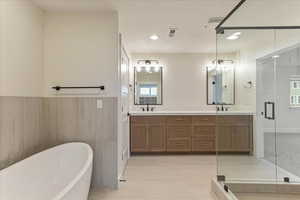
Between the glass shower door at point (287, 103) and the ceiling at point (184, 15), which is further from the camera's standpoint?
the glass shower door at point (287, 103)

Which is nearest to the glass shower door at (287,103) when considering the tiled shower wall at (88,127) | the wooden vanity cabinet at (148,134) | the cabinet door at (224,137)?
the cabinet door at (224,137)

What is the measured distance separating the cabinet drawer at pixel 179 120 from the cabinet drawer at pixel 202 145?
0.41 meters

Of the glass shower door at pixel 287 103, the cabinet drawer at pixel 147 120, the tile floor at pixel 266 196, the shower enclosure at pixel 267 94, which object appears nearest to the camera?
the tile floor at pixel 266 196

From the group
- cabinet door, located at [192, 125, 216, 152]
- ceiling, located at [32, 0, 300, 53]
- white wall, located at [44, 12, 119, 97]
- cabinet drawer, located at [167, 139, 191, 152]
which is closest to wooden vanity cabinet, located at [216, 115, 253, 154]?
cabinet door, located at [192, 125, 216, 152]

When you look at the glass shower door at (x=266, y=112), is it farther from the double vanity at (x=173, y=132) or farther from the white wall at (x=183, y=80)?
the white wall at (x=183, y=80)

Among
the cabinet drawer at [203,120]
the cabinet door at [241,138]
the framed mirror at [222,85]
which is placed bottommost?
the cabinet door at [241,138]

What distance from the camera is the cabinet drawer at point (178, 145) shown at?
4.98 metres

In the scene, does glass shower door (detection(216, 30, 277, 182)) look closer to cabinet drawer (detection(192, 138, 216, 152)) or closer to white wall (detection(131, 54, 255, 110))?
cabinet drawer (detection(192, 138, 216, 152))

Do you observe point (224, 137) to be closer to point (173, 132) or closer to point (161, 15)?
point (173, 132)

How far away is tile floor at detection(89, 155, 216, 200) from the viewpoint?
2893 millimetres

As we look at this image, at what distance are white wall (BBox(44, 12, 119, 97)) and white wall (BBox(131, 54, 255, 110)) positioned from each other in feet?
7.88

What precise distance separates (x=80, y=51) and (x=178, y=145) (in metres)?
2.88

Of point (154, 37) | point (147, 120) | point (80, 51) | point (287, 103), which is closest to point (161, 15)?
point (154, 37)

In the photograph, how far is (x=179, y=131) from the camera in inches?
197
